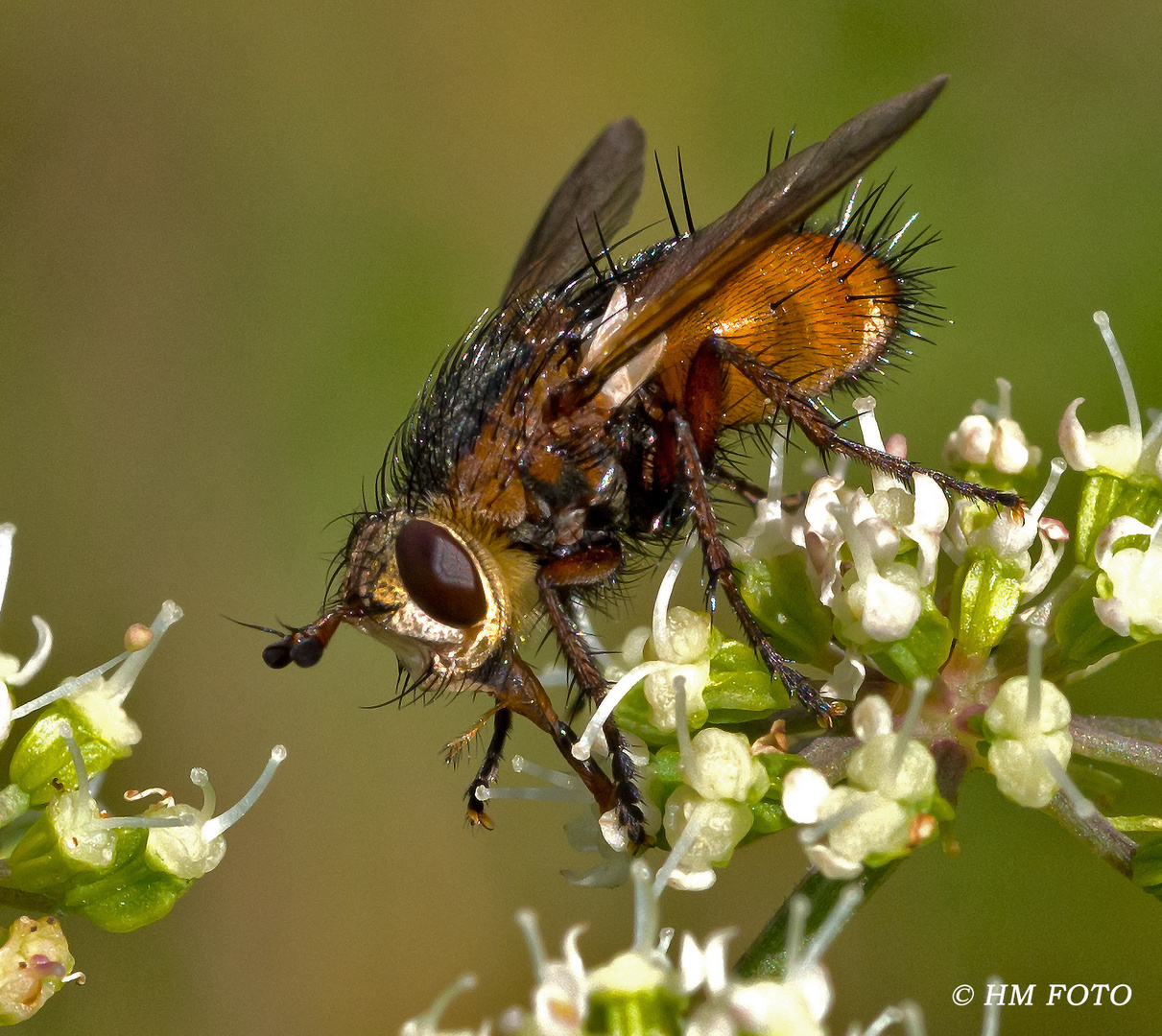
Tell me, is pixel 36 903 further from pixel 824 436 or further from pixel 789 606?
pixel 824 436

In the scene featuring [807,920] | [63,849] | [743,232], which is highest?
[743,232]

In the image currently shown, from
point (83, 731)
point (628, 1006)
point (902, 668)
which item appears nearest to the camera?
point (628, 1006)

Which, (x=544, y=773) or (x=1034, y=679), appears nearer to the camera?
(x=1034, y=679)

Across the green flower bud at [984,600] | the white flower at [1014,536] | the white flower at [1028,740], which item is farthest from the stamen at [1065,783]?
the white flower at [1014,536]

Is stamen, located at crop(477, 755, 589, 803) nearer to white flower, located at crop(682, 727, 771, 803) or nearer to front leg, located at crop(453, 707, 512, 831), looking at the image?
front leg, located at crop(453, 707, 512, 831)

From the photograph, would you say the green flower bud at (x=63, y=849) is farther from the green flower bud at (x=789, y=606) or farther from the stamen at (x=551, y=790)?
the green flower bud at (x=789, y=606)

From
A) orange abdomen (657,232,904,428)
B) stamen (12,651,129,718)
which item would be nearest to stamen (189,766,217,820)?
stamen (12,651,129,718)

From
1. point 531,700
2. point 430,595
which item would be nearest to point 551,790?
point 531,700

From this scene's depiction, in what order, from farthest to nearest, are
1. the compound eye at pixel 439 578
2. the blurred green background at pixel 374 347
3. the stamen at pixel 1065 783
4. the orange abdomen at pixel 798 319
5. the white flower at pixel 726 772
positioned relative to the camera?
the blurred green background at pixel 374 347, the orange abdomen at pixel 798 319, the compound eye at pixel 439 578, the white flower at pixel 726 772, the stamen at pixel 1065 783
